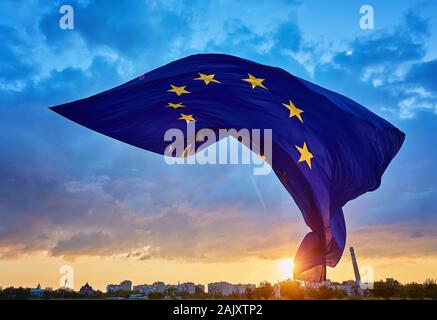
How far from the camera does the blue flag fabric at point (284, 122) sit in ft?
37.3

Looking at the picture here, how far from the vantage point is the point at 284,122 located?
12.3m

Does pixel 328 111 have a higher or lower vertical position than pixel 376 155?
higher

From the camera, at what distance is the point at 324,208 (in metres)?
11.0

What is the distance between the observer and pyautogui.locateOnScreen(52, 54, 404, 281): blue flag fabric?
1138 cm
